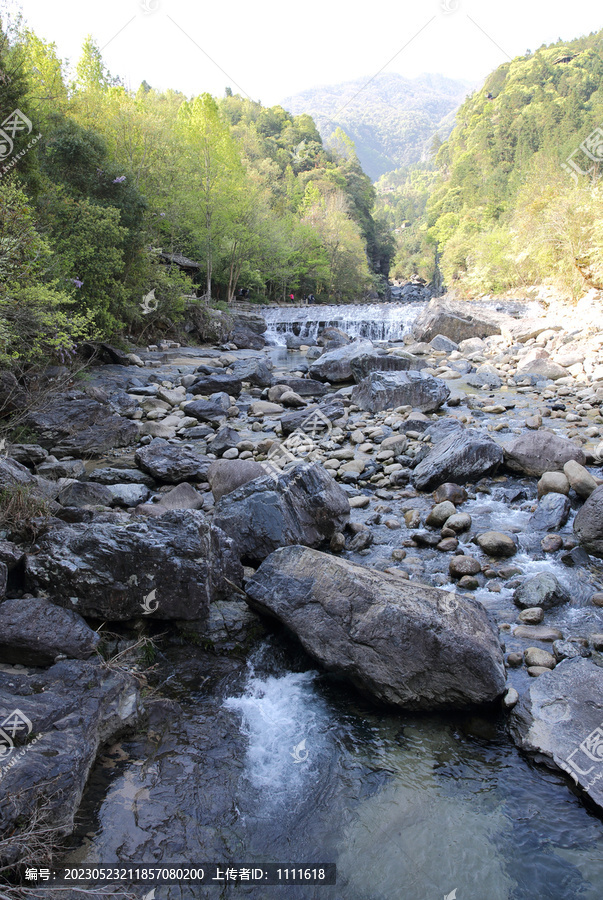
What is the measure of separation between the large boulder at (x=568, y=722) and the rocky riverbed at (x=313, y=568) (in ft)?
0.04

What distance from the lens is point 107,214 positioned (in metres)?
14.5

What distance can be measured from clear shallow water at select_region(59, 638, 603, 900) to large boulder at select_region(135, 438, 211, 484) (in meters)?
4.52

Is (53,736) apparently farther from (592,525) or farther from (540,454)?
(540,454)

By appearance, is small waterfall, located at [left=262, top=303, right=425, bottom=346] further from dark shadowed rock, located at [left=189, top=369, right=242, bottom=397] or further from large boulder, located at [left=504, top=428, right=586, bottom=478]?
large boulder, located at [left=504, top=428, right=586, bottom=478]

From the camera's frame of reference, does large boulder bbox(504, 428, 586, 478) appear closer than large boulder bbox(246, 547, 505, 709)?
No

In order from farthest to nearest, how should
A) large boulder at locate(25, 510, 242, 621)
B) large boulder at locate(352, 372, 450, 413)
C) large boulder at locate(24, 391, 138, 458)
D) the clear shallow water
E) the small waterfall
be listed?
the small waterfall → large boulder at locate(352, 372, 450, 413) → large boulder at locate(24, 391, 138, 458) → large boulder at locate(25, 510, 242, 621) → the clear shallow water

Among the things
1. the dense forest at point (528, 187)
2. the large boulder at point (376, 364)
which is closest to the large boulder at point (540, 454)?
the large boulder at point (376, 364)

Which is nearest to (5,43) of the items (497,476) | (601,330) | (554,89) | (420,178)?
(497,476)

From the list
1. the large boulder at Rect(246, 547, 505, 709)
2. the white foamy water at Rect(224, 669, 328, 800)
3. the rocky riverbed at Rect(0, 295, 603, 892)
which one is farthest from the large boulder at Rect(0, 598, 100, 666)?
the large boulder at Rect(246, 547, 505, 709)

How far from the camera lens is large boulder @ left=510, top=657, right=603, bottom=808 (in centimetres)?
329

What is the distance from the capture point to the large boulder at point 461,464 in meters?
7.87

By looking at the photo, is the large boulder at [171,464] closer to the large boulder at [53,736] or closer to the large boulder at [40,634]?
the large boulder at [40,634]

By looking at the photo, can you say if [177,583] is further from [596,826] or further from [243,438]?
[243,438]

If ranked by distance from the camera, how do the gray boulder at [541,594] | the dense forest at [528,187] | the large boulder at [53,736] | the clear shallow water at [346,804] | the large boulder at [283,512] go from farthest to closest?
1. the dense forest at [528,187]
2. the large boulder at [283,512]
3. the gray boulder at [541,594]
4. the clear shallow water at [346,804]
5. the large boulder at [53,736]
